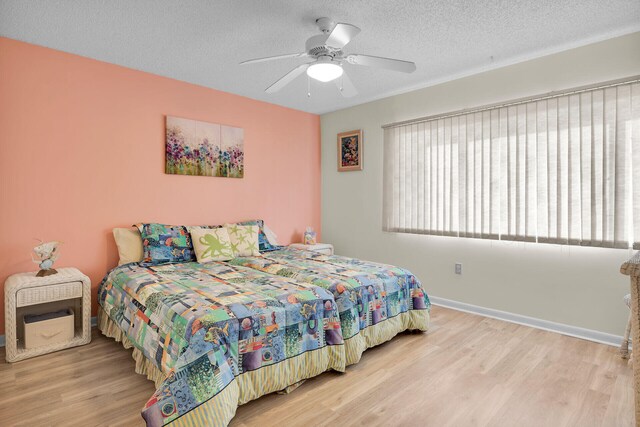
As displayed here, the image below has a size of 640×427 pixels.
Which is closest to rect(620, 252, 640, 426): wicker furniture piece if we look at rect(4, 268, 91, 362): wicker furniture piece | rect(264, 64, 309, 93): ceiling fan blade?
Result: rect(264, 64, 309, 93): ceiling fan blade

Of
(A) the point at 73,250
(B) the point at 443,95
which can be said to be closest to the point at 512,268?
(B) the point at 443,95

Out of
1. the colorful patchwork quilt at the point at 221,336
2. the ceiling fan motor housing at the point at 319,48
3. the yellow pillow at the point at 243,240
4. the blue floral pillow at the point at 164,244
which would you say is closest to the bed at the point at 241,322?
the colorful patchwork quilt at the point at 221,336

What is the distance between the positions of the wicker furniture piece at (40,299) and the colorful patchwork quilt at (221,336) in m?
0.28

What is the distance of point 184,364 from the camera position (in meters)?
1.72

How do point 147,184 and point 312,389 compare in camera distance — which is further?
point 147,184

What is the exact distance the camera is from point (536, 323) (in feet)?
10.5

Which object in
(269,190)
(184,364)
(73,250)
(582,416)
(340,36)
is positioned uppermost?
(340,36)

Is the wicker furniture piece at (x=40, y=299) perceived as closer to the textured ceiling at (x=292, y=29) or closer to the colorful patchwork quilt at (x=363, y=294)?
the colorful patchwork quilt at (x=363, y=294)

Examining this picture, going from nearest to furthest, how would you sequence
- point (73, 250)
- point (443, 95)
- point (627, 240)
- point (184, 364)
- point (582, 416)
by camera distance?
point (184, 364), point (582, 416), point (627, 240), point (73, 250), point (443, 95)

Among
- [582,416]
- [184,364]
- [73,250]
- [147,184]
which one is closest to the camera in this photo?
[184,364]

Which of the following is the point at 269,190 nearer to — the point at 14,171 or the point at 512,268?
the point at 14,171

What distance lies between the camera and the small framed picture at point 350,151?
4645mm

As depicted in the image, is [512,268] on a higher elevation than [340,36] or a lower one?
lower

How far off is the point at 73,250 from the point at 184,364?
213 centimetres
